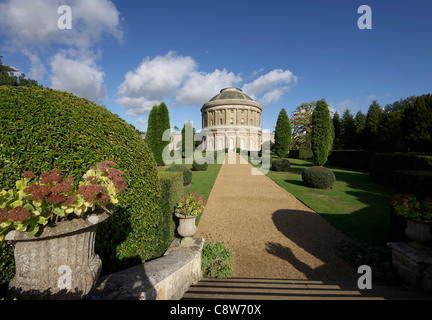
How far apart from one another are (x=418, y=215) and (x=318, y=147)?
582 inches

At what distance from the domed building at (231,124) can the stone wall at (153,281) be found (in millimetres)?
50186

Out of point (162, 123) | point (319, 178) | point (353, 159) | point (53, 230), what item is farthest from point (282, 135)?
point (53, 230)

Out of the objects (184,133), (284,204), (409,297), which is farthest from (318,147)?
(184,133)

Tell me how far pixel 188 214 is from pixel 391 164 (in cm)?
1567

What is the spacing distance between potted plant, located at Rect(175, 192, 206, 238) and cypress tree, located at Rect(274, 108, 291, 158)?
21672 mm

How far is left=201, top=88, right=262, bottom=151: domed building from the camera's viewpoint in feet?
177

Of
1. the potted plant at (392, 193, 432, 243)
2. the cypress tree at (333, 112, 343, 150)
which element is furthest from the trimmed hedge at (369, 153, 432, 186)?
the cypress tree at (333, 112, 343, 150)

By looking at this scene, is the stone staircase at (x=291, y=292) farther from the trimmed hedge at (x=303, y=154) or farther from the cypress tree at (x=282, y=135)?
the trimmed hedge at (x=303, y=154)

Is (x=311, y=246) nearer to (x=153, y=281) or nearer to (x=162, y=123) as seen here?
(x=153, y=281)

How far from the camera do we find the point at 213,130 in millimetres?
54844

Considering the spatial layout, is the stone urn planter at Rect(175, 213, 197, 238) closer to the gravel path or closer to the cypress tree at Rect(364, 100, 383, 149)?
the gravel path

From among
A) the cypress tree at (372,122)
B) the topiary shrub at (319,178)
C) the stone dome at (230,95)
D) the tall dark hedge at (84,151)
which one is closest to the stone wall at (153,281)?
the tall dark hedge at (84,151)

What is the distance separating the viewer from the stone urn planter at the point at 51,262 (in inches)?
59.9
